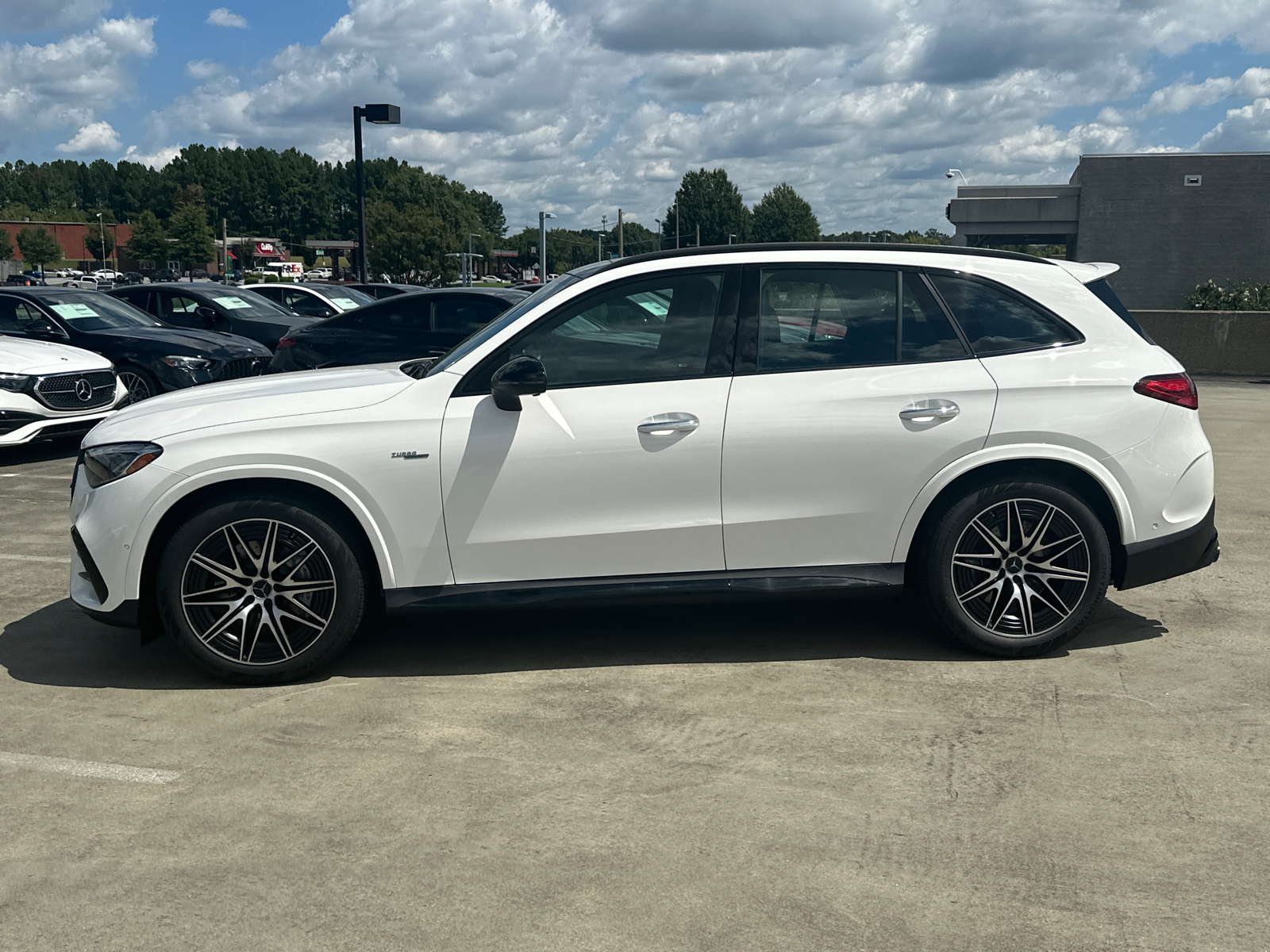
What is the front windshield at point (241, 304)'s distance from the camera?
16828 mm

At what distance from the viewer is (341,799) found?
372 cm

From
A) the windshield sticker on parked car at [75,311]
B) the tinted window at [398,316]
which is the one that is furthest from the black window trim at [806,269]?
the windshield sticker on parked car at [75,311]

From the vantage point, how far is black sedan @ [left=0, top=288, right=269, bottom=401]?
12.8m

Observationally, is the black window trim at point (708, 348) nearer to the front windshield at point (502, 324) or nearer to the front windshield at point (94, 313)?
the front windshield at point (502, 324)

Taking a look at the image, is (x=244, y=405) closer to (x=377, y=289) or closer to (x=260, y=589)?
(x=260, y=589)

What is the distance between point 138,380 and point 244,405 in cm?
885

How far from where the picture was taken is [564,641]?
5383 millimetres

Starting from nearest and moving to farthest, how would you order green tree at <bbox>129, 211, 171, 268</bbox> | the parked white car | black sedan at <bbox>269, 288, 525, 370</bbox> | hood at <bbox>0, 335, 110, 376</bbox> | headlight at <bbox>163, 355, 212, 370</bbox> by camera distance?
1. the parked white car
2. hood at <bbox>0, 335, 110, 376</bbox>
3. headlight at <bbox>163, 355, 212, 370</bbox>
4. black sedan at <bbox>269, 288, 525, 370</bbox>
5. green tree at <bbox>129, 211, 171, 268</bbox>

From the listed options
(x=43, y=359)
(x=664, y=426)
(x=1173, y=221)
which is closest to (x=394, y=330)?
(x=43, y=359)

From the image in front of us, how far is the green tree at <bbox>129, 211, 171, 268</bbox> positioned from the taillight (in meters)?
148

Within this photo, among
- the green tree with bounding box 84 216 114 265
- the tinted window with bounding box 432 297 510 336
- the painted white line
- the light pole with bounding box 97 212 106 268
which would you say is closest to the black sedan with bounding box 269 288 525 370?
the tinted window with bounding box 432 297 510 336

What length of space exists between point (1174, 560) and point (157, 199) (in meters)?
202

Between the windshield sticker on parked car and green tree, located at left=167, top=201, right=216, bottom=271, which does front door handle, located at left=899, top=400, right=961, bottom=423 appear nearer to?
the windshield sticker on parked car

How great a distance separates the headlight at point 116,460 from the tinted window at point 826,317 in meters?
2.48
